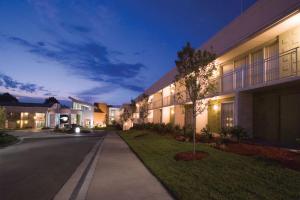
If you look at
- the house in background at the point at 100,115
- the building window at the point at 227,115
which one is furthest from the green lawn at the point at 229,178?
the house in background at the point at 100,115

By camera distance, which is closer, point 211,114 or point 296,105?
point 296,105

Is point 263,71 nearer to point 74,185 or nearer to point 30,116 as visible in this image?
point 74,185

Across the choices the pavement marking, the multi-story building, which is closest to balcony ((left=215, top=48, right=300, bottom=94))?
the multi-story building

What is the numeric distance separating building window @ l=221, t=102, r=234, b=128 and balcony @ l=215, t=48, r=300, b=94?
116 cm

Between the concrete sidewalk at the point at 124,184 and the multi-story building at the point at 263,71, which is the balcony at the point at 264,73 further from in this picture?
the concrete sidewalk at the point at 124,184

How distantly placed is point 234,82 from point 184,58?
5931 mm

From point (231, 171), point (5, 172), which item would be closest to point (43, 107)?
point (5, 172)

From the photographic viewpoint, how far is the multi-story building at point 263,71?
11.9 metres

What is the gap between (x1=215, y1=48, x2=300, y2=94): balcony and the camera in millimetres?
11981

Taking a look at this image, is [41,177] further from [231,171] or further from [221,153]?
[221,153]

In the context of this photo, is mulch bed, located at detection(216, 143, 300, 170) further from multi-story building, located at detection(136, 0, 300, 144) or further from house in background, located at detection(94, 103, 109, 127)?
house in background, located at detection(94, 103, 109, 127)

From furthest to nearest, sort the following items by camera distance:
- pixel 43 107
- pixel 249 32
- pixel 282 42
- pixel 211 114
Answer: pixel 43 107 < pixel 211 114 < pixel 249 32 < pixel 282 42

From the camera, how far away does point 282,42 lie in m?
13.0

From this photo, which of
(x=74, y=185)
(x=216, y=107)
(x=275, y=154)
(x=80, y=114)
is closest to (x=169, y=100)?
(x=216, y=107)
